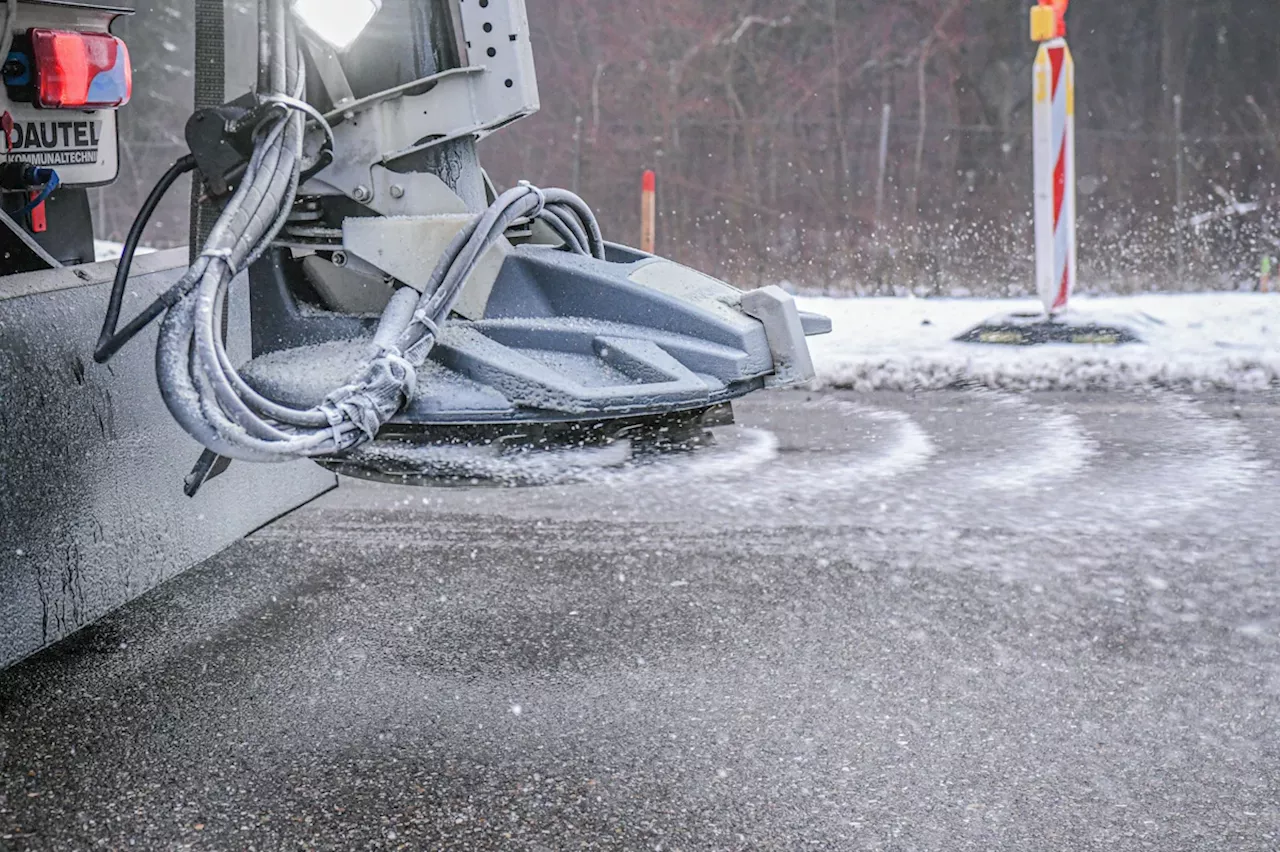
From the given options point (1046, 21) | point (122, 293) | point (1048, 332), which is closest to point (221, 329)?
point (122, 293)

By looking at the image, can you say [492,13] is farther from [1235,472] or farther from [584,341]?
[1235,472]

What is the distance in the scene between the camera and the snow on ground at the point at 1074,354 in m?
6.06

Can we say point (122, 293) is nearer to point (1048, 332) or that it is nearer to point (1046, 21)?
point (1048, 332)

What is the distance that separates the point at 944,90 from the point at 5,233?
9.01 metres

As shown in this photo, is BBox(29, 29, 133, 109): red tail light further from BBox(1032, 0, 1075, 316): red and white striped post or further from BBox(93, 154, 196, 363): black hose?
BBox(1032, 0, 1075, 316): red and white striped post

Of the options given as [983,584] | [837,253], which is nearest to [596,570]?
[983,584]

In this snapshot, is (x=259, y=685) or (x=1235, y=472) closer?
(x=259, y=685)

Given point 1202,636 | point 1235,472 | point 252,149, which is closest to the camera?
point 252,149

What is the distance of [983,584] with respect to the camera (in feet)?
11.3

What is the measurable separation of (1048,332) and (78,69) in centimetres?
495

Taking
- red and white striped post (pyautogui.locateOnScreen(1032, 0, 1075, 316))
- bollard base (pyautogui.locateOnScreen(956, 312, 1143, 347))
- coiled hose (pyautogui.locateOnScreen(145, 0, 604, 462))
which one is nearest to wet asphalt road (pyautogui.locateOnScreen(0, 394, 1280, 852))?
coiled hose (pyautogui.locateOnScreen(145, 0, 604, 462))

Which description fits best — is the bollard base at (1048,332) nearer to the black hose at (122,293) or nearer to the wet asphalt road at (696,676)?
the wet asphalt road at (696,676)

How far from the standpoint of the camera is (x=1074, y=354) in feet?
21.4

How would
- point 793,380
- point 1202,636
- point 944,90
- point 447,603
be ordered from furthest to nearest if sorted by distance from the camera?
point 944,90
point 447,603
point 1202,636
point 793,380
